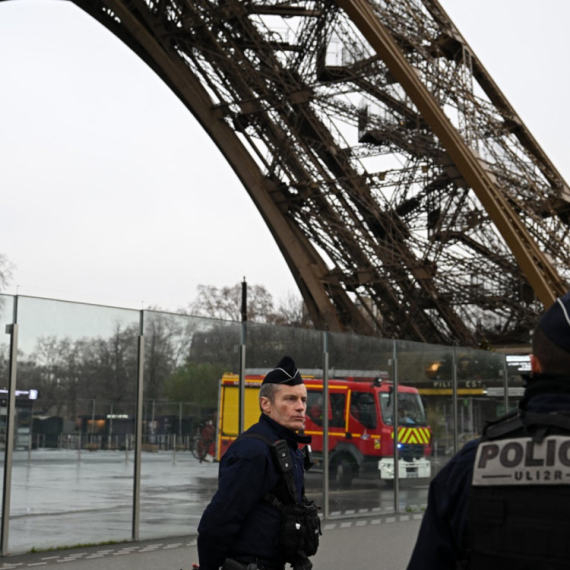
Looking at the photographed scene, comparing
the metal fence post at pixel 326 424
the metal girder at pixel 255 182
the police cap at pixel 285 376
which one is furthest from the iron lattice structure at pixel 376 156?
the police cap at pixel 285 376

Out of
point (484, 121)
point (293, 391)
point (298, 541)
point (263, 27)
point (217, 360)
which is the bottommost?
point (298, 541)

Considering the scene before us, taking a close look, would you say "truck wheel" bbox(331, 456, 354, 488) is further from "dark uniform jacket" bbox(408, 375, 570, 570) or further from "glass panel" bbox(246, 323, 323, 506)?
"dark uniform jacket" bbox(408, 375, 570, 570)

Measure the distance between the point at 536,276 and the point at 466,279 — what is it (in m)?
3.19

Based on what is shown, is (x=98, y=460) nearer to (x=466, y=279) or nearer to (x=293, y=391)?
(x=293, y=391)

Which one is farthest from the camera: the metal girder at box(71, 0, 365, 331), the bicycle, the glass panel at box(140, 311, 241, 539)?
the metal girder at box(71, 0, 365, 331)

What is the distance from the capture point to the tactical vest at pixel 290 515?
4465 mm

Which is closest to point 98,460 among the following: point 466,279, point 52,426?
point 52,426

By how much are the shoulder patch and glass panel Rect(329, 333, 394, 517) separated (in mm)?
12055

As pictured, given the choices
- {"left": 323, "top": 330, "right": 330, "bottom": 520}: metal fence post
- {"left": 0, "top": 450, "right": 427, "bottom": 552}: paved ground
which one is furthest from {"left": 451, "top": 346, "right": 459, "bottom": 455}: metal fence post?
{"left": 0, "top": 450, "right": 427, "bottom": 552}: paved ground

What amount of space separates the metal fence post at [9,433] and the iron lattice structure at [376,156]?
19349mm

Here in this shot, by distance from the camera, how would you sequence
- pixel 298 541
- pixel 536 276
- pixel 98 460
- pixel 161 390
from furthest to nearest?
pixel 536 276, pixel 161 390, pixel 98 460, pixel 298 541

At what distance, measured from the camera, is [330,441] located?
14.5m

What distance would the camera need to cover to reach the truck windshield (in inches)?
613

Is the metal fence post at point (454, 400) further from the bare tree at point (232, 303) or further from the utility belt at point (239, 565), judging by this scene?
the bare tree at point (232, 303)
